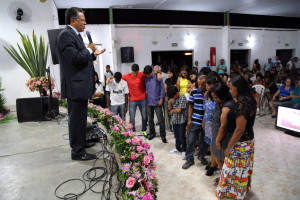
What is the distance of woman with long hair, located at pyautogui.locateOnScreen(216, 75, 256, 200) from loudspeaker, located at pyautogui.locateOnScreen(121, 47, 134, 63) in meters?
6.80

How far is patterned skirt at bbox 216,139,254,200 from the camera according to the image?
221 cm

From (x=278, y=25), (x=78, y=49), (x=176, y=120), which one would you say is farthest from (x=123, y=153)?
(x=278, y=25)

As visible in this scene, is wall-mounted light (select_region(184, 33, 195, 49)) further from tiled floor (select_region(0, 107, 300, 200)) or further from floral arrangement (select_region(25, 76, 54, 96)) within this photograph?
floral arrangement (select_region(25, 76, 54, 96))

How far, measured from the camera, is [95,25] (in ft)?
27.5

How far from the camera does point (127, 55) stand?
28.1 feet

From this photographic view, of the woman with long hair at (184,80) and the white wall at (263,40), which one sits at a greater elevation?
the white wall at (263,40)

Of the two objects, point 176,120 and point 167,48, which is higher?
point 167,48

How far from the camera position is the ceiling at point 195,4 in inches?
298

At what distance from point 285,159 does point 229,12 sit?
9210mm

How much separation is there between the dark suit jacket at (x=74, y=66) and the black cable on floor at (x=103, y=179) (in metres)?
0.70

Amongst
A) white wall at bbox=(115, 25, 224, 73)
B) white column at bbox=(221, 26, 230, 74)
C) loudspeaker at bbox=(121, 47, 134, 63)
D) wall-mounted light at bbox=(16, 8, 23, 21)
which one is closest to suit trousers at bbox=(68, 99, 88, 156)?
wall-mounted light at bbox=(16, 8, 23, 21)

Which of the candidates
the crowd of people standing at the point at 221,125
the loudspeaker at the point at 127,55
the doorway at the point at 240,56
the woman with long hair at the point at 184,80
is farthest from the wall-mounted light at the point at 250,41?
the crowd of people standing at the point at 221,125

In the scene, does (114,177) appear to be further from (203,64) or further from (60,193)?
(203,64)

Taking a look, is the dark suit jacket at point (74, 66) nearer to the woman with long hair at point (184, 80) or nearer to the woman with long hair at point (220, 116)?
the woman with long hair at point (220, 116)
